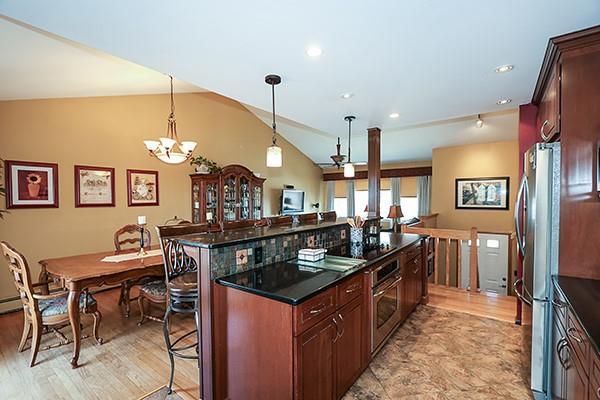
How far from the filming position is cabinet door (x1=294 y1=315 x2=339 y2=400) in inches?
62.6

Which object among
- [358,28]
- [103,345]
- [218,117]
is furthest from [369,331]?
[218,117]

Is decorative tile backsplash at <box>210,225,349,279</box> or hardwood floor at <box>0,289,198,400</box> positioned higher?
decorative tile backsplash at <box>210,225,349,279</box>

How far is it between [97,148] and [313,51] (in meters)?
3.96

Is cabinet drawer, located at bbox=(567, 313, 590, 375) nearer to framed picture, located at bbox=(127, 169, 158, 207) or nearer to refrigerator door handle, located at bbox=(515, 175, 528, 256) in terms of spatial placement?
refrigerator door handle, located at bbox=(515, 175, 528, 256)

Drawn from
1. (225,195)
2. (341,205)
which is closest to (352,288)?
(225,195)

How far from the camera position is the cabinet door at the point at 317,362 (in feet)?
5.21

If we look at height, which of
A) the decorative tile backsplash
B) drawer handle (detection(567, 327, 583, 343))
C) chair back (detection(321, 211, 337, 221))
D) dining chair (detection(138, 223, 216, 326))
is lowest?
dining chair (detection(138, 223, 216, 326))

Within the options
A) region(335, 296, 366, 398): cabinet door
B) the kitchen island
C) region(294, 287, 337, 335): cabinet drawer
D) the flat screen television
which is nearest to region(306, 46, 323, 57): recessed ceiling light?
the kitchen island

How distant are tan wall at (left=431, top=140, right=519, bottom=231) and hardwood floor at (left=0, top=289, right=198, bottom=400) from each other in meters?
6.14

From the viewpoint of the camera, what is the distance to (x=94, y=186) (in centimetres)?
440

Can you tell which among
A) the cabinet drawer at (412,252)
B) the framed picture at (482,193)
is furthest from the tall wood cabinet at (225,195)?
the framed picture at (482,193)

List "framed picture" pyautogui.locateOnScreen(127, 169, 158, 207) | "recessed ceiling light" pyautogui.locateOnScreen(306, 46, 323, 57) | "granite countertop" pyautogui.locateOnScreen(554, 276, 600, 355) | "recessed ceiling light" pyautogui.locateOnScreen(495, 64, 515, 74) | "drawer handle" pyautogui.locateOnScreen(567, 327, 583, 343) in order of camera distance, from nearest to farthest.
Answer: "granite countertop" pyautogui.locateOnScreen(554, 276, 600, 355) → "drawer handle" pyautogui.locateOnScreen(567, 327, 583, 343) → "recessed ceiling light" pyautogui.locateOnScreen(306, 46, 323, 57) → "recessed ceiling light" pyautogui.locateOnScreen(495, 64, 515, 74) → "framed picture" pyautogui.locateOnScreen(127, 169, 158, 207)

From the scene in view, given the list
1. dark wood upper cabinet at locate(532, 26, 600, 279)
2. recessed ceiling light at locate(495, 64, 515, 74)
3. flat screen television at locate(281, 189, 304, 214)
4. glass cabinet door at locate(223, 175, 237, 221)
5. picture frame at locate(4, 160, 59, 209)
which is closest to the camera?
dark wood upper cabinet at locate(532, 26, 600, 279)

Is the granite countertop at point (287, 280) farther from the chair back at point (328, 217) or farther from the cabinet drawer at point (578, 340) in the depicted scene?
the chair back at point (328, 217)
